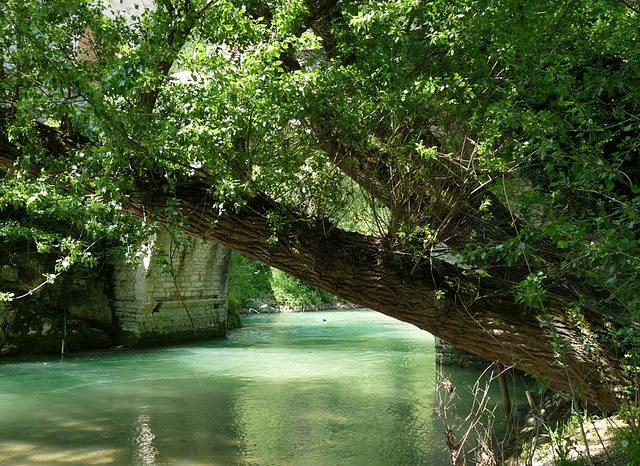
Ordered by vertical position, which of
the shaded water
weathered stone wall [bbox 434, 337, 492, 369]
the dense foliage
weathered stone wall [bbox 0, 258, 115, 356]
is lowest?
the shaded water

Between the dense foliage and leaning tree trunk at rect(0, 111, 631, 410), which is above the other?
the dense foliage

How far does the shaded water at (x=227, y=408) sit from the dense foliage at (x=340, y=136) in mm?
2096

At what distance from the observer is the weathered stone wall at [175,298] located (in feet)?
48.7

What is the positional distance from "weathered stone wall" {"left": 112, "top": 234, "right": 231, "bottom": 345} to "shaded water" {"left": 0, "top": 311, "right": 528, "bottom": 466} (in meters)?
1.17

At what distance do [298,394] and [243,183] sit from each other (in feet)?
17.8

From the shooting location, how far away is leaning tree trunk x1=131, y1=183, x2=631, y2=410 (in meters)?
3.87

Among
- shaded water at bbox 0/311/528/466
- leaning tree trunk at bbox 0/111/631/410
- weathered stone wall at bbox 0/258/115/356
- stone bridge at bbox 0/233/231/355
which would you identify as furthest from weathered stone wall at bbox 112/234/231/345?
leaning tree trunk at bbox 0/111/631/410

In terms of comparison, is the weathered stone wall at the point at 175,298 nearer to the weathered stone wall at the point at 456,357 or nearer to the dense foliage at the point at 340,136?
the weathered stone wall at the point at 456,357

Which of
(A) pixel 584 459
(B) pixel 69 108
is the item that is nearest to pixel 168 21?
(B) pixel 69 108

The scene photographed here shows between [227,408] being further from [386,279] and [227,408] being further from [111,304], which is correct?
[111,304]

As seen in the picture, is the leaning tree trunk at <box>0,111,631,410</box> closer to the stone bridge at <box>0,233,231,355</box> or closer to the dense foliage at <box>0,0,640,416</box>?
the dense foliage at <box>0,0,640,416</box>

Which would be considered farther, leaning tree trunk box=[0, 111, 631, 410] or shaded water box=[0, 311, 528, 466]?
shaded water box=[0, 311, 528, 466]

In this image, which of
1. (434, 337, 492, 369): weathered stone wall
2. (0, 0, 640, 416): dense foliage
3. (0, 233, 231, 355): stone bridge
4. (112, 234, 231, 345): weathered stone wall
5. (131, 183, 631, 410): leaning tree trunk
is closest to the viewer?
(0, 0, 640, 416): dense foliage

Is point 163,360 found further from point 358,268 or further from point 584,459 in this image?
point 584,459
